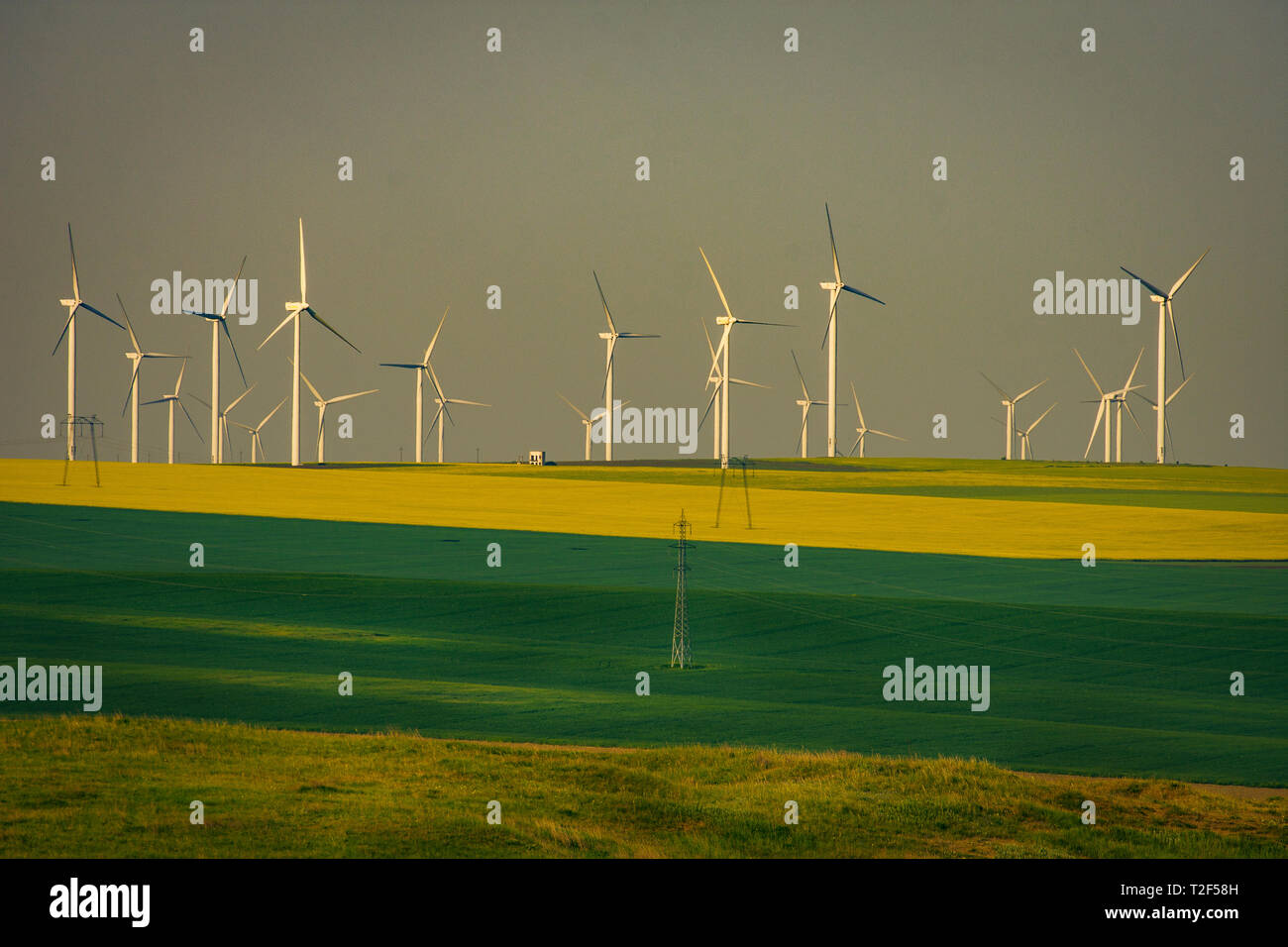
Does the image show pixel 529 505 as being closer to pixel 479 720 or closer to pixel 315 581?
pixel 315 581

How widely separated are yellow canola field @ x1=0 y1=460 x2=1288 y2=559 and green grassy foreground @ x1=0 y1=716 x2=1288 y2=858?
51.2 metres

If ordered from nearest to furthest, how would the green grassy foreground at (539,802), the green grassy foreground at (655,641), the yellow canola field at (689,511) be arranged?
the green grassy foreground at (539,802)
the green grassy foreground at (655,641)
the yellow canola field at (689,511)

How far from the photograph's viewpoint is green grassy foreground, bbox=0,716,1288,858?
832 inches

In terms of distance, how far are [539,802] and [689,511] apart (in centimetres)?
7337

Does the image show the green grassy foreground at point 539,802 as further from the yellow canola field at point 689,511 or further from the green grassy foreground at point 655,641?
the yellow canola field at point 689,511

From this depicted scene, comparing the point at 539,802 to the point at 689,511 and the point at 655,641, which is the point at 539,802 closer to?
the point at 655,641

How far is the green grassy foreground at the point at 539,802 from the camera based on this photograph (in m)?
21.1

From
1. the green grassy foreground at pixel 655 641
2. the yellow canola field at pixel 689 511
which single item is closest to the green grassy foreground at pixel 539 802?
the green grassy foreground at pixel 655 641

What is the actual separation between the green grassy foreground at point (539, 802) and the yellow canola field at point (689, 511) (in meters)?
51.2

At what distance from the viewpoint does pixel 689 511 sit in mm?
97375

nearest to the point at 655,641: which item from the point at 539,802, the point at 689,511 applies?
the point at 539,802

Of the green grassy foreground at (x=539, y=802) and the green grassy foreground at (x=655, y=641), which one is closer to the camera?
the green grassy foreground at (x=539, y=802)

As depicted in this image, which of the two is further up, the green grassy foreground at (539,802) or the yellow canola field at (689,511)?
the yellow canola field at (689,511)

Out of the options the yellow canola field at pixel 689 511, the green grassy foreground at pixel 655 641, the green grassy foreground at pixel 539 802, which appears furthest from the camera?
the yellow canola field at pixel 689 511
